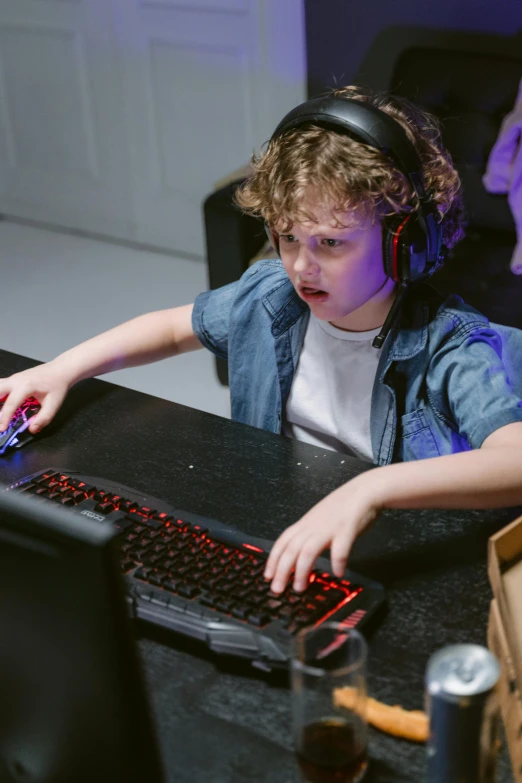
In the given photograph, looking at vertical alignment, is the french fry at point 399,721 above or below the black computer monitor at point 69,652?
below

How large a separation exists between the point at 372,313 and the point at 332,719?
69cm

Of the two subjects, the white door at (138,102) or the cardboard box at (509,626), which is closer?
the cardboard box at (509,626)

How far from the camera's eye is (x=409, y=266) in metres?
1.19

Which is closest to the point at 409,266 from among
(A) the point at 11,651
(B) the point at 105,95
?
(A) the point at 11,651

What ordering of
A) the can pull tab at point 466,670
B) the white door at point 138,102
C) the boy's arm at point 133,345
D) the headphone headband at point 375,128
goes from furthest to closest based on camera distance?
the white door at point 138,102
the boy's arm at point 133,345
the headphone headband at point 375,128
the can pull tab at point 466,670

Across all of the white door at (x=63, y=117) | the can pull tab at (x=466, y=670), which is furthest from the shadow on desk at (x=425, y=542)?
the white door at (x=63, y=117)

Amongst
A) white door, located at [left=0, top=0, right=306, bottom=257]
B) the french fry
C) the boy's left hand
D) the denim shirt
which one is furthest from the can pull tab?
white door, located at [left=0, top=0, right=306, bottom=257]

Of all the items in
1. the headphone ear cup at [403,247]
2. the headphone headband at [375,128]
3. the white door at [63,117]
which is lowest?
the white door at [63,117]

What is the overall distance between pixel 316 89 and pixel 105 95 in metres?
1.04

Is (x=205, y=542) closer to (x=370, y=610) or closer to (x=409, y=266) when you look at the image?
(x=370, y=610)

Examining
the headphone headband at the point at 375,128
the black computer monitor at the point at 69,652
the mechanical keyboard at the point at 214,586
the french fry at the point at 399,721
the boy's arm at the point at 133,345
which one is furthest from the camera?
the boy's arm at the point at 133,345

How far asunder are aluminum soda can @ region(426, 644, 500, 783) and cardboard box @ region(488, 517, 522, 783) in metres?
0.02

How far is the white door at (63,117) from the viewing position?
12.4ft

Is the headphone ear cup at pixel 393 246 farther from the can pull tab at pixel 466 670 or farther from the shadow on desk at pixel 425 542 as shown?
the can pull tab at pixel 466 670
